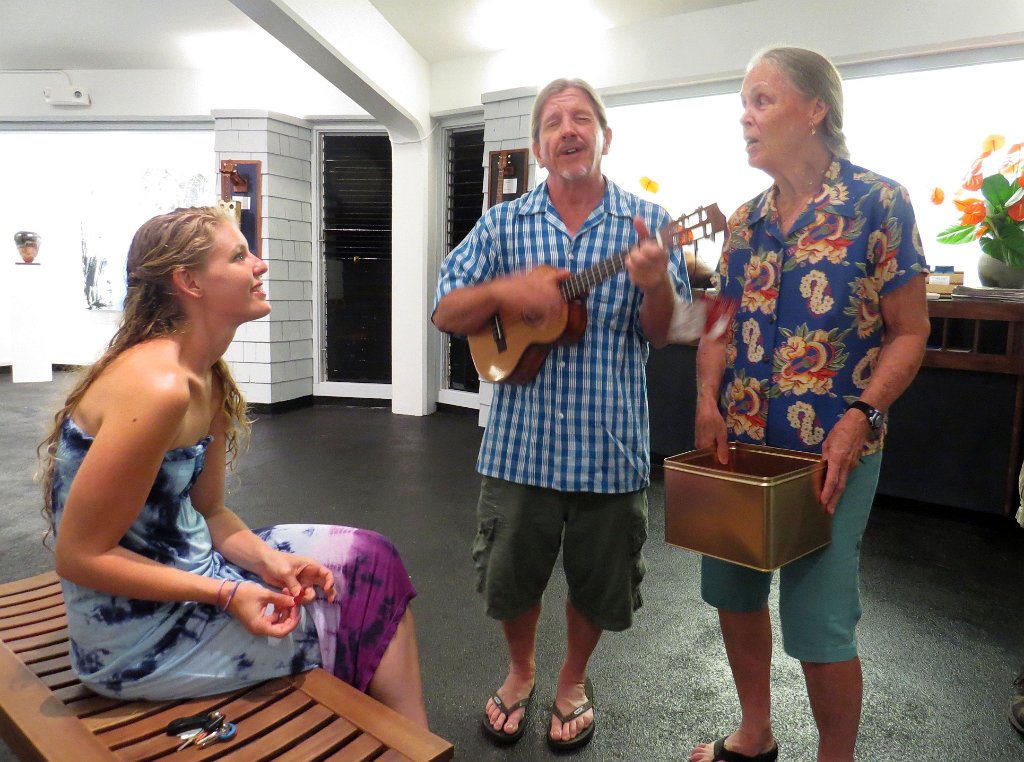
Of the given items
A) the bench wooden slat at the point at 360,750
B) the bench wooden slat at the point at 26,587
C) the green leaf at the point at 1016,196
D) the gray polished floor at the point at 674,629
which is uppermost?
the green leaf at the point at 1016,196

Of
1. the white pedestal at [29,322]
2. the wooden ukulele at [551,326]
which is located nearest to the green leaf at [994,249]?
the wooden ukulele at [551,326]

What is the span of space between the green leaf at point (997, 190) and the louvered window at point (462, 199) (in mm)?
3633

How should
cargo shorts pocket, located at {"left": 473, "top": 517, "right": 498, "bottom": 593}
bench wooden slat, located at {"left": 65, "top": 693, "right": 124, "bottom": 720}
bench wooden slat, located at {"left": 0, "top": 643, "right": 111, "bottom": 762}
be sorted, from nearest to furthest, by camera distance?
bench wooden slat, located at {"left": 0, "top": 643, "right": 111, "bottom": 762} < bench wooden slat, located at {"left": 65, "top": 693, "right": 124, "bottom": 720} < cargo shorts pocket, located at {"left": 473, "top": 517, "right": 498, "bottom": 593}

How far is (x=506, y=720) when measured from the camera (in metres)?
1.93

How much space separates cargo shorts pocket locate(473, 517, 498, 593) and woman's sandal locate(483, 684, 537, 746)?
1.10ft

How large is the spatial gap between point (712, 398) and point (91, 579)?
118cm

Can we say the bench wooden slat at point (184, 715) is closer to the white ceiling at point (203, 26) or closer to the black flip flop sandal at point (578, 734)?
the black flip flop sandal at point (578, 734)

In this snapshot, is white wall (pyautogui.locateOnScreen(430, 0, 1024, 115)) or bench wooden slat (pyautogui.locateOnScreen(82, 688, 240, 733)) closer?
bench wooden slat (pyautogui.locateOnScreen(82, 688, 240, 733))

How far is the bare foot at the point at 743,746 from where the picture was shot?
1772mm

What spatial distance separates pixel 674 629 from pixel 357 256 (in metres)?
4.96

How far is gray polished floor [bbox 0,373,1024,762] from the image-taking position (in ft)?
6.39

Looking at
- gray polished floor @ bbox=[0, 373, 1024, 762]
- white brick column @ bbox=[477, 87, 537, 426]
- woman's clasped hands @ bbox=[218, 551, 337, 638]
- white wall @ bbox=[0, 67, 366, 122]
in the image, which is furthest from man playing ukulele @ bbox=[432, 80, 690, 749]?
white wall @ bbox=[0, 67, 366, 122]

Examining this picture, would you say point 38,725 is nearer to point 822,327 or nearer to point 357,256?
point 822,327

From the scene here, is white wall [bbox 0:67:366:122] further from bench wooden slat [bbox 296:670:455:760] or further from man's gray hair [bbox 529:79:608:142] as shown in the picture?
bench wooden slat [bbox 296:670:455:760]
